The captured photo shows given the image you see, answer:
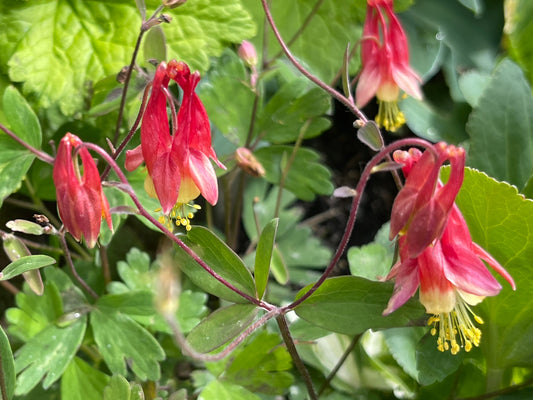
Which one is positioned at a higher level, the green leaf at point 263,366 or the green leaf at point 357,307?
the green leaf at point 357,307

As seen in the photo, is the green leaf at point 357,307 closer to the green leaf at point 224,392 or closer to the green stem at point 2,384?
the green leaf at point 224,392

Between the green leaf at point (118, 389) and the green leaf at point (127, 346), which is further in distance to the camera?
the green leaf at point (127, 346)

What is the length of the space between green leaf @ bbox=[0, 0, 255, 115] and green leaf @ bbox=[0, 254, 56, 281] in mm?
331

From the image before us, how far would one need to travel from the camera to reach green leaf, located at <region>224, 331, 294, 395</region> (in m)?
0.90

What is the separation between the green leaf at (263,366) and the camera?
2.97 ft

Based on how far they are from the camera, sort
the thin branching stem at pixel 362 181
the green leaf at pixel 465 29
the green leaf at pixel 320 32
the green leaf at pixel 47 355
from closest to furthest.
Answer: the thin branching stem at pixel 362 181
the green leaf at pixel 47 355
the green leaf at pixel 320 32
the green leaf at pixel 465 29

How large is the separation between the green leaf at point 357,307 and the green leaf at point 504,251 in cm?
16

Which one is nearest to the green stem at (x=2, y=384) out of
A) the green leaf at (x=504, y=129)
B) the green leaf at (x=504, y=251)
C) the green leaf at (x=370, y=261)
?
the green leaf at (x=370, y=261)

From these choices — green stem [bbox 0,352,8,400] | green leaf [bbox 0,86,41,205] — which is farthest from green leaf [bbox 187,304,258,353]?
green leaf [bbox 0,86,41,205]

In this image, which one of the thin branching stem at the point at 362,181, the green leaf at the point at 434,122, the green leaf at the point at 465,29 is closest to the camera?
the thin branching stem at the point at 362,181

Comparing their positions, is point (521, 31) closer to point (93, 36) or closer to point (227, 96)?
point (227, 96)

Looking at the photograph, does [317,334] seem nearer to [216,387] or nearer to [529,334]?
[216,387]

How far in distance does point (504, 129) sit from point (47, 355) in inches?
29.9

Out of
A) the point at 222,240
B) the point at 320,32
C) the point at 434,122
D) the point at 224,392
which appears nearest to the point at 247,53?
the point at 222,240
